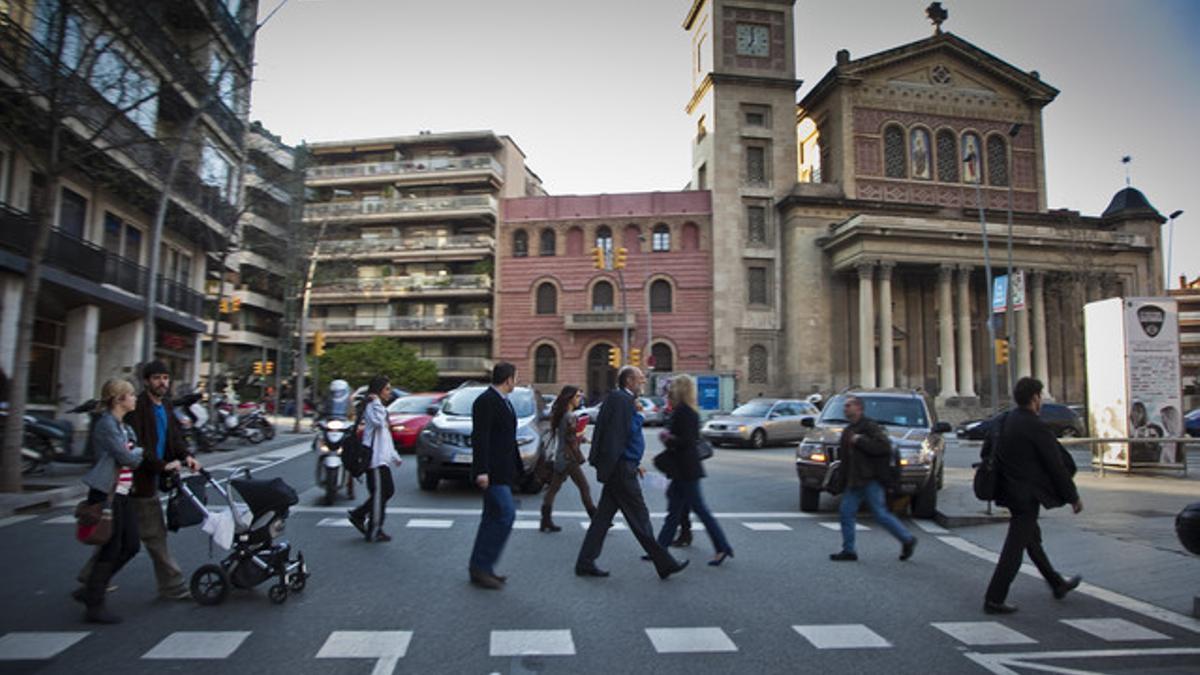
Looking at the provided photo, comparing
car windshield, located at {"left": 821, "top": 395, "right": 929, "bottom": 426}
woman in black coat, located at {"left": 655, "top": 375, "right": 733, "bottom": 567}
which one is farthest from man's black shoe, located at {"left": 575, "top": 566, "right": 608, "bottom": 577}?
car windshield, located at {"left": 821, "top": 395, "right": 929, "bottom": 426}

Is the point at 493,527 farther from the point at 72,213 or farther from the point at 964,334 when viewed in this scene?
the point at 964,334

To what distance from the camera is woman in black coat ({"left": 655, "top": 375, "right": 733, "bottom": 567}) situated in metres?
7.11

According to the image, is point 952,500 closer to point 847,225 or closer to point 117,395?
point 117,395

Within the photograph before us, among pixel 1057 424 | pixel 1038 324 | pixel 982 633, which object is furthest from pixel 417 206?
pixel 982 633

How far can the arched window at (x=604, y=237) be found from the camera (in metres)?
48.8

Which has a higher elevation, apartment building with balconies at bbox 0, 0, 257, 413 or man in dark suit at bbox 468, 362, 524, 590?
apartment building with balconies at bbox 0, 0, 257, 413

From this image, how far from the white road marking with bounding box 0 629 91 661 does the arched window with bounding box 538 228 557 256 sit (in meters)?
45.1

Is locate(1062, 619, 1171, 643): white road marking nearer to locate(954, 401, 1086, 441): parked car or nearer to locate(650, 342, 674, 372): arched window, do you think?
locate(954, 401, 1086, 441): parked car

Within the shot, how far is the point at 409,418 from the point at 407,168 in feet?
126

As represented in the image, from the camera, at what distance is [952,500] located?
37.2 feet

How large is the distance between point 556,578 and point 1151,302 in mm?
14111

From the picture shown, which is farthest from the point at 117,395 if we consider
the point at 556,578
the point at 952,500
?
the point at 952,500

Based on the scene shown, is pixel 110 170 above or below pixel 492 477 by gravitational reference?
above

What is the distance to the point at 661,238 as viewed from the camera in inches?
1908
